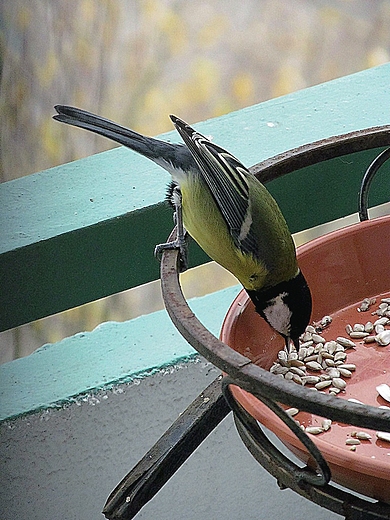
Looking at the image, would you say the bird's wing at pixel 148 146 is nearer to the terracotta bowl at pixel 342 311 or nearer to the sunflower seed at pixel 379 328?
the terracotta bowl at pixel 342 311

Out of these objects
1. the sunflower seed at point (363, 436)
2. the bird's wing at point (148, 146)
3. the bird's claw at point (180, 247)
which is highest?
the bird's wing at point (148, 146)

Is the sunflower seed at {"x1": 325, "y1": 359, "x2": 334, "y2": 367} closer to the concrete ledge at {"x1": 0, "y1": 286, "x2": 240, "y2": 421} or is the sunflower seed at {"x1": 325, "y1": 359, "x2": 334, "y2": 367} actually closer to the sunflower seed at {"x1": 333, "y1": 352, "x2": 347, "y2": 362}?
the sunflower seed at {"x1": 333, "y1": 352, "x2": 347, "y2": 362}

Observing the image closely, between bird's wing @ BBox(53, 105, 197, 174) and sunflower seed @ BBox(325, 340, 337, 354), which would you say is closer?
sunflower seed @ BBox(325, 340, 337, 354)

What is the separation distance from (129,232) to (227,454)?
62 centimetres

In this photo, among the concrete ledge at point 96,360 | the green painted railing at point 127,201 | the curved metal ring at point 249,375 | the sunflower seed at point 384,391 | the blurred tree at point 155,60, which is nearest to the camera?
the curved metal ring at point 249,375

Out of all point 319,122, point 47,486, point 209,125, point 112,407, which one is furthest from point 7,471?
point 319,122

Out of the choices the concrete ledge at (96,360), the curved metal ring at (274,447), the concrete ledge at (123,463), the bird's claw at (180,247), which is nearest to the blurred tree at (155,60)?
the concrete ledge at (96,360)

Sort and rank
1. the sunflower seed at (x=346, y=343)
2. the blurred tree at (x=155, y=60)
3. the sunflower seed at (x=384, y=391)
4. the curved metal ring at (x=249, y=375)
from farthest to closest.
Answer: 1. the blurred tree at (x=155, y=60)
2. the sunflower seed at (x=346, y=343)
3. the sunflower seed at (x=384, y=391)
4. the curved metal ring at (x=249, y=375)

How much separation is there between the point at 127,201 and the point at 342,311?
412mm

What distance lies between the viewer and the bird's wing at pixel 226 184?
123cm

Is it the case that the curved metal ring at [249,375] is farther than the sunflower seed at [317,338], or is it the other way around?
the sunflower seed at [317,338]

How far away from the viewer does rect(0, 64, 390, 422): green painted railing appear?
1320 millimetres

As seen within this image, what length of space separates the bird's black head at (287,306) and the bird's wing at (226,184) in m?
0.10

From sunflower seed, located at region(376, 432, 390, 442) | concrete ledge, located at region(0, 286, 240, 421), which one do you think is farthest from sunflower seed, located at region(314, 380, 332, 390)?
concrete ledge, located at region(0, 286, 240, 421)
